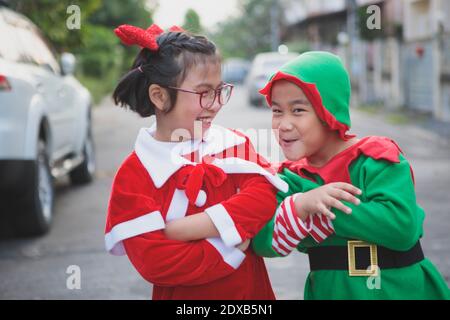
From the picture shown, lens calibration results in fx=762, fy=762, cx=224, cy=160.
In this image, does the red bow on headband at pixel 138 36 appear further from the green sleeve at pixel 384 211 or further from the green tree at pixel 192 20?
the green sleeve at pixel 384 211

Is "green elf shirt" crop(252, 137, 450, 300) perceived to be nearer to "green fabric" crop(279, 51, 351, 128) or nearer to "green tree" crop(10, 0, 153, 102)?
"green fabric" crop(279, 51, 351, 128)

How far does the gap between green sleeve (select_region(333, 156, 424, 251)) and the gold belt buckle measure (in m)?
0.07

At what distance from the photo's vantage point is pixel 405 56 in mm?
20062

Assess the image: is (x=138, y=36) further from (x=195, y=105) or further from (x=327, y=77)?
(x=327, y=77)

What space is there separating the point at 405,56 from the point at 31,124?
16.0m

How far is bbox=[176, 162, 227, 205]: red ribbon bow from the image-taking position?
2141mm

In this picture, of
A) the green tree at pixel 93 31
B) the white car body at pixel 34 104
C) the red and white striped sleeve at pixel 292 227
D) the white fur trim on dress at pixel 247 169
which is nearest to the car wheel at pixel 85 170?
the white car body at pixel 34 104

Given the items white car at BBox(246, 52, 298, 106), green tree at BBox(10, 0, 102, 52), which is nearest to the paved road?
green tree at BBox(10, 0, 102, 52)

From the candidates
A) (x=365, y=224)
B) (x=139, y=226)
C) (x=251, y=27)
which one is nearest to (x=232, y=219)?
(x=139, y=226)

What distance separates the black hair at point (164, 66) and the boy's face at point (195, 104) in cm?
2

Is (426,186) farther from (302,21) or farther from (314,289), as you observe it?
(302,21)

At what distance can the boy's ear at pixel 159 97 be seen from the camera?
2.29 m

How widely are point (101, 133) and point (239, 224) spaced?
13.3 meters

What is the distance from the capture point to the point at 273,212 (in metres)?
2.15
